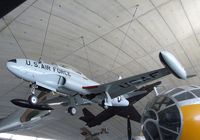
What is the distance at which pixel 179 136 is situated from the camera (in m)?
4.28

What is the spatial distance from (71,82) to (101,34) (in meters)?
3.16

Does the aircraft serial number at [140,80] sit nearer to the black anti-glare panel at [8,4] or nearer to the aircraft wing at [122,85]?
the aircraft wing at [122,85]

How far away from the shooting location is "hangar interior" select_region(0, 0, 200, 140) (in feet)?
37.2

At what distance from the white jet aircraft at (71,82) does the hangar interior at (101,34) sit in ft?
6.94

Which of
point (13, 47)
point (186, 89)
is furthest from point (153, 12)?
point (186, 89)

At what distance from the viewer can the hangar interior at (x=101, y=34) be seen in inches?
446

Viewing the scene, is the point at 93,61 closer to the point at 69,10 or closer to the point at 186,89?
the point at 69,10

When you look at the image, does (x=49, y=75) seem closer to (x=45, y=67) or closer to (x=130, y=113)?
(x=45, y=67)

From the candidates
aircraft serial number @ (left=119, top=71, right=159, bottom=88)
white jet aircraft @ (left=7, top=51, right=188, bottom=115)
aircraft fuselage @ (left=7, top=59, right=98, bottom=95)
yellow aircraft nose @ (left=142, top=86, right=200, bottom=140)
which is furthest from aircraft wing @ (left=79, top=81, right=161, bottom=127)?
yellow aircraft nose @ (left=142, top=86, right=200, bottom=140)

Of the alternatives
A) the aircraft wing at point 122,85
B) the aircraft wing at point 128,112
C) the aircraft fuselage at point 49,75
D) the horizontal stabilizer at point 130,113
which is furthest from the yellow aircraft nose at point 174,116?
the horizontal stabilizer at point 130,113

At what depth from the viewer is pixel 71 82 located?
10891 millimetres

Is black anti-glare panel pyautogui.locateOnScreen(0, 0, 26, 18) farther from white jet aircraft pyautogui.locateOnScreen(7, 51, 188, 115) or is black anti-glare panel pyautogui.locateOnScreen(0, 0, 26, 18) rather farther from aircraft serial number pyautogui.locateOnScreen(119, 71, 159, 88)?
aircraft serial number pyautogui.locateOnScreen(119, 71, 159, 88)

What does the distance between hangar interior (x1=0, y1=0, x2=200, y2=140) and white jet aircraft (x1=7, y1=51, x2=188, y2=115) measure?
212 centimetres

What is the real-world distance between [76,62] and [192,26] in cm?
604
